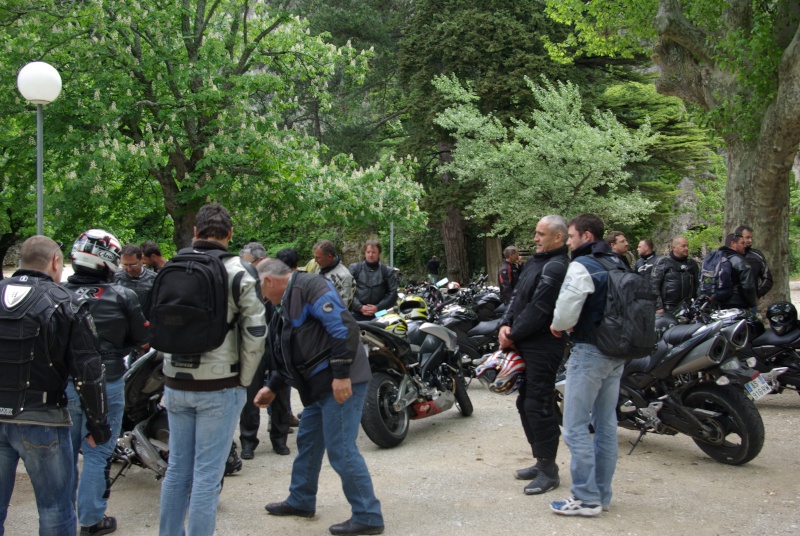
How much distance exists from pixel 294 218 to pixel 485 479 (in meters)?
9.66

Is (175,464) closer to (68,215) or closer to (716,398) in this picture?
(716,398)

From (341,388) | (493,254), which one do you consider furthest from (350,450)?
(493,254)

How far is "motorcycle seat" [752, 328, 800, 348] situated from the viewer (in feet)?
25.0

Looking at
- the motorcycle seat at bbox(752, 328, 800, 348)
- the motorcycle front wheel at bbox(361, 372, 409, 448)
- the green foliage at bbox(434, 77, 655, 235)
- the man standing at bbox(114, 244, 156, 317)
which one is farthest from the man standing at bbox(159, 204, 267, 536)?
the green foliage at bbox(434, 77, 655, 235)

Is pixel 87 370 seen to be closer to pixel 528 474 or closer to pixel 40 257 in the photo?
pixel 40 257

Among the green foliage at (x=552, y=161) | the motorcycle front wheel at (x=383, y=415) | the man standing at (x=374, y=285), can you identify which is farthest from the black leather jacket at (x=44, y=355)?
the green foliage at (x=552, y=161)

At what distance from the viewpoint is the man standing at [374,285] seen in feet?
29.4

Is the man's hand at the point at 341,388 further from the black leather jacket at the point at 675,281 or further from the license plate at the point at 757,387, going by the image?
the black leather jacket at the point at 675,281

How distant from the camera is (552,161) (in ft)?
71.4

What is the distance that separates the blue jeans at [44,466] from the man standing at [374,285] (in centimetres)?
544

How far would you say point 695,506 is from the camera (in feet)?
16.3

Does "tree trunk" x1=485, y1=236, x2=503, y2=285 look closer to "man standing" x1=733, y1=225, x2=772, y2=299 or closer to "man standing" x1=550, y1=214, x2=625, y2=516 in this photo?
"man standing" x1=733, y1=225, x2=772, y2=299

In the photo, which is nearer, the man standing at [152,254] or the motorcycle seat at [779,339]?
the man standing at [152,254]

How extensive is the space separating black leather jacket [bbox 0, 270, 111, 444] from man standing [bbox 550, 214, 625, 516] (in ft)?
9.01
